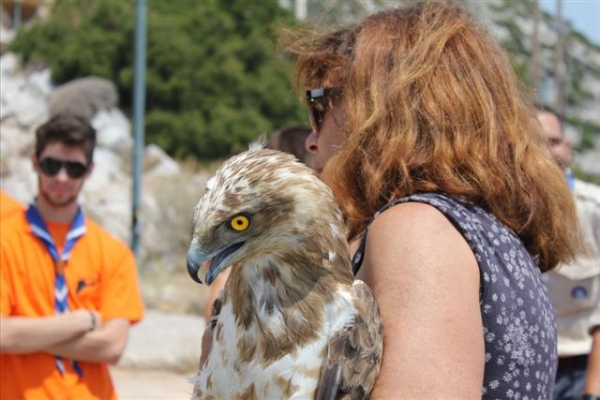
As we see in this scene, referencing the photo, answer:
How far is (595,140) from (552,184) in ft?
79.7

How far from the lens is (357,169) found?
7.16ft

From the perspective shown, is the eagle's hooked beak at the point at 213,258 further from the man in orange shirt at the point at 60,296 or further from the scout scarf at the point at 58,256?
the scout scarf at the point at 58,256

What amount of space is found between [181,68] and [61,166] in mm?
20265

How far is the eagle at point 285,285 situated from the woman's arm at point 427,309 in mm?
54

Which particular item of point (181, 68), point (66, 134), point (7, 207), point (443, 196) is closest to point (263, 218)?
point (443, 196)

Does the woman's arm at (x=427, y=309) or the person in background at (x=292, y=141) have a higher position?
the woman's arm at (x=427, y=309)

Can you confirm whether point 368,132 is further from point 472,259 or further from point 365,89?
point 472,259

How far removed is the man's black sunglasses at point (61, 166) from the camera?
473cm

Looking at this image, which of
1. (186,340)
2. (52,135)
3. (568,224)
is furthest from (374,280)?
(186,340)

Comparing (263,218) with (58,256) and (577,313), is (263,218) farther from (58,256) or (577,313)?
(577,313)

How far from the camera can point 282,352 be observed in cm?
194

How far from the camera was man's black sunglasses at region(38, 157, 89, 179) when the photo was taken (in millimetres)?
4727

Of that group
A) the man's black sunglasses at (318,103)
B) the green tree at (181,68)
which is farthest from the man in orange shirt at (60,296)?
the green tree at (181,68)

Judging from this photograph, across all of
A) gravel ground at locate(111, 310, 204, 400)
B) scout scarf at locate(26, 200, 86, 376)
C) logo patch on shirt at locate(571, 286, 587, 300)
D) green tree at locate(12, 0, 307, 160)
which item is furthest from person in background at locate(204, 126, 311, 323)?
green tree at locate(12, 0, 307, 160)
